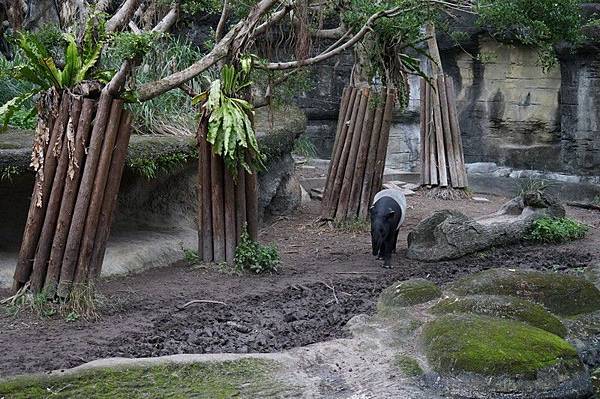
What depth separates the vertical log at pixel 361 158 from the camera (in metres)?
11.4

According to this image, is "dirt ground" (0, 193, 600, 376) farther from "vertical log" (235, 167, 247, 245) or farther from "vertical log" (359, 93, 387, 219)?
"vertical log" (235, 167, 247, 245)

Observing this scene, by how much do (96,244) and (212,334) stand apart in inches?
53.2

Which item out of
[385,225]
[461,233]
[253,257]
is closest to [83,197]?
[253,257]

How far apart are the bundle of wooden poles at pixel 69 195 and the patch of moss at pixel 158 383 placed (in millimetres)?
1975

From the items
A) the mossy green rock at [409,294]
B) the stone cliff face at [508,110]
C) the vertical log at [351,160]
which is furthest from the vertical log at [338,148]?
the stone cliff face at [508,110]

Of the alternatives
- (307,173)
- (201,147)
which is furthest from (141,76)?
(307,173)

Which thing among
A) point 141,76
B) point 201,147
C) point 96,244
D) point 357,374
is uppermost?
point 141,76

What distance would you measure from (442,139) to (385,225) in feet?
16.6

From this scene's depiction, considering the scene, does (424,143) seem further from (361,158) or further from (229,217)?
(229,217)

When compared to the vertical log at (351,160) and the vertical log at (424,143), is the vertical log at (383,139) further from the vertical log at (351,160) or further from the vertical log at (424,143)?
the vertical log at (424,143)

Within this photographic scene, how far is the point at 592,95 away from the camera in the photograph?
1555cm

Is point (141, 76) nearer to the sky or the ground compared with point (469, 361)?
nearer to the sky

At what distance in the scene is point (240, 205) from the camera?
29.6 ft

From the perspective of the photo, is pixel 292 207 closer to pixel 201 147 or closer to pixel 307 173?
pixel 307 173
